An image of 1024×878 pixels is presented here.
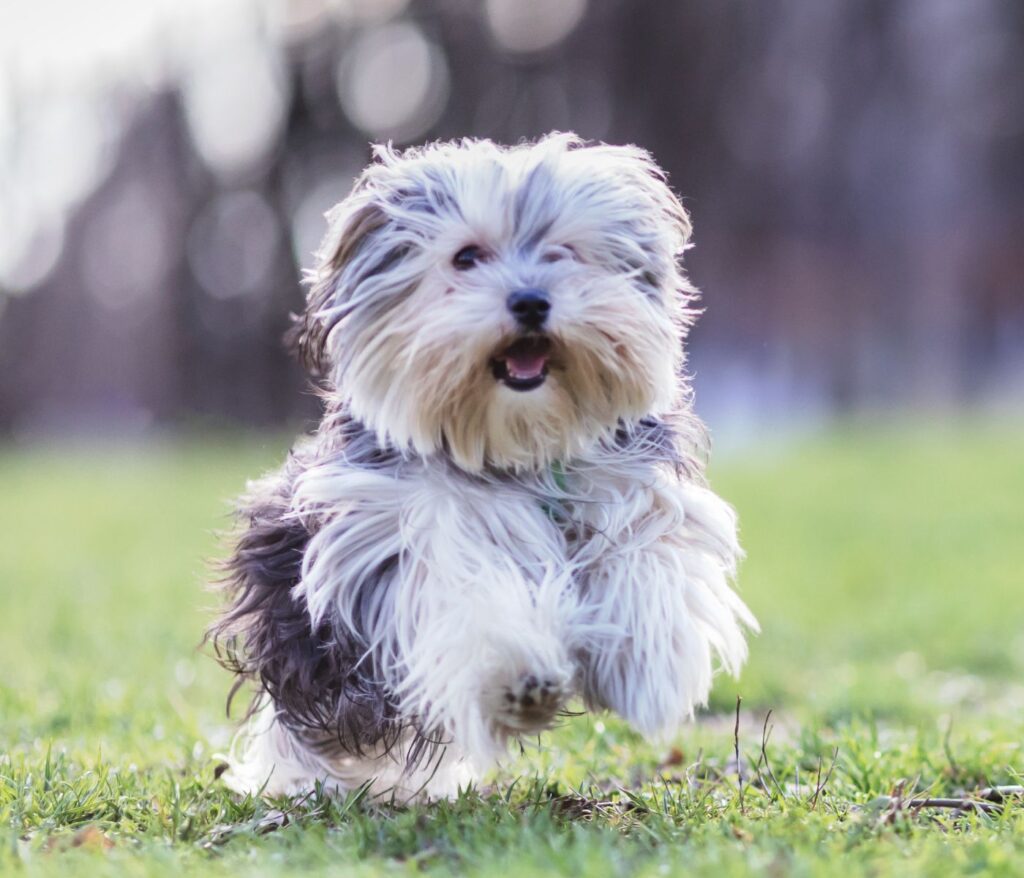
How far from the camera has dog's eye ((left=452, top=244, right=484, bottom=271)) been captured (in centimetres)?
352

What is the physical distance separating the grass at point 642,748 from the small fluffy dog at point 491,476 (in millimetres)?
310

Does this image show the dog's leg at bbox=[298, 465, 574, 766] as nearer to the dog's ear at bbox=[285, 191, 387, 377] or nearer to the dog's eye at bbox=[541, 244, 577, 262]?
the dog's ear at bbox=[285, 191, 387, 377]

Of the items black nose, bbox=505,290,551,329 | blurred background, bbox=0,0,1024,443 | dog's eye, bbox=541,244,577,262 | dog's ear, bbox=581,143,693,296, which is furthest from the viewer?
blurred background, bbox=0,0,1024,443

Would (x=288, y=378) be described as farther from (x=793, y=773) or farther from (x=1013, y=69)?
(x=793, y=773)

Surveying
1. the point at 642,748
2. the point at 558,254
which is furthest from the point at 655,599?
the point at 642,748

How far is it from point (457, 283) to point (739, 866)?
5.02ft

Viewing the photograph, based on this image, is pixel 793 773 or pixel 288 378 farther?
pixel 288 378

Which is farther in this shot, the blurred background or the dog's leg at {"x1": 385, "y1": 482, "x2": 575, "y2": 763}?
the blurred background

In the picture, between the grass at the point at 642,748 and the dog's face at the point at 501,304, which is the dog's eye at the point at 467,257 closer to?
the dog's face at the point at 501,304

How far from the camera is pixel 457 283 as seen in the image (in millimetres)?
3445

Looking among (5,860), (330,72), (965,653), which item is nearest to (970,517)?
(965,653)

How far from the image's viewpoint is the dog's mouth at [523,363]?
11.2 ft

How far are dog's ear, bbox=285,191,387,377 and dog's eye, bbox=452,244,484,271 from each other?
225 millimetres

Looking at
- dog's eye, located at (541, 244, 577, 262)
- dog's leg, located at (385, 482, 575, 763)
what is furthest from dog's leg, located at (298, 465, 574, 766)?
dog's eye, located at (541, 244, 577, 262)
